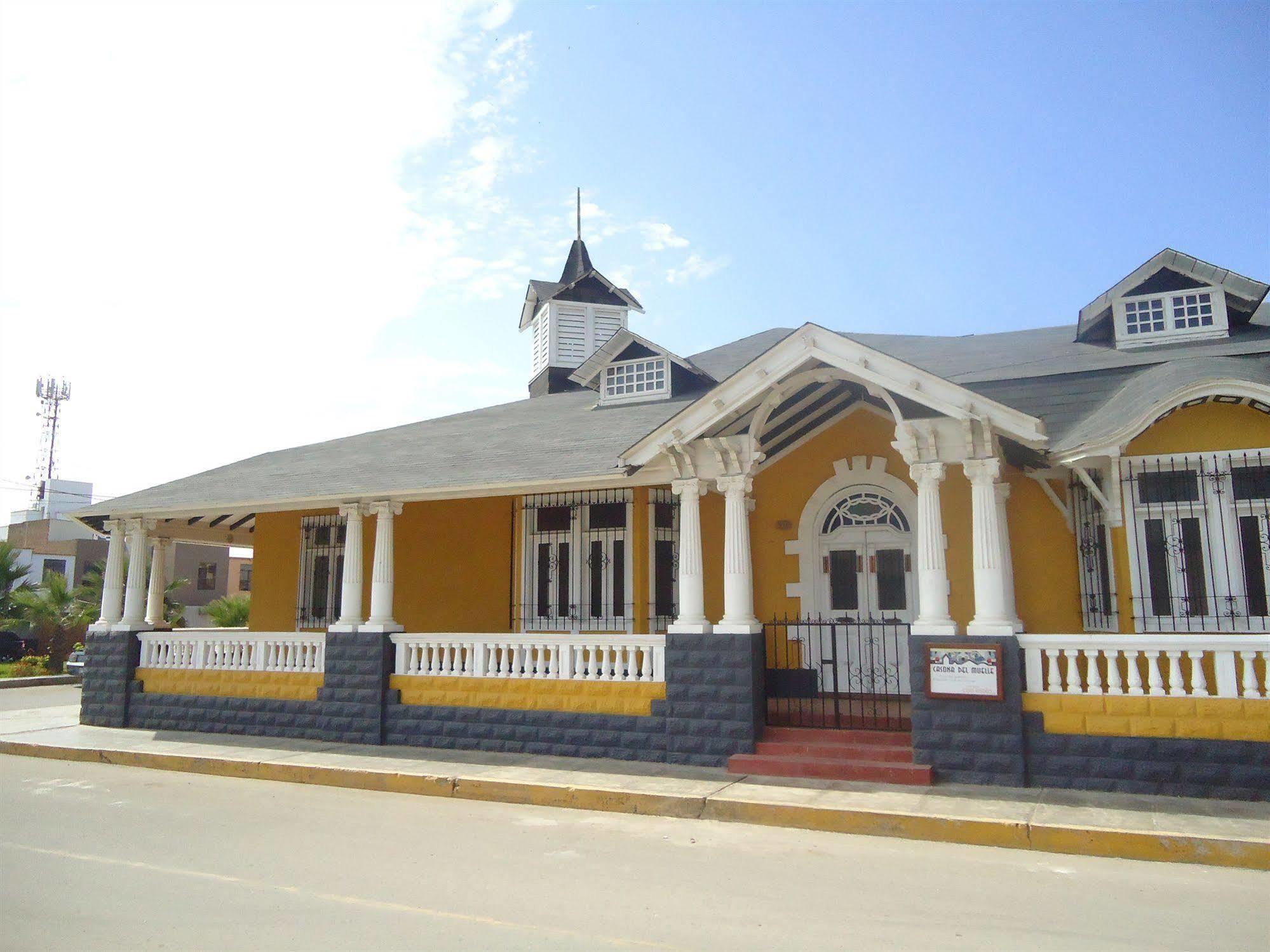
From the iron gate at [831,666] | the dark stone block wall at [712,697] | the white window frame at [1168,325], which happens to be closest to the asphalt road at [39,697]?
the dark stone block wall at [712,697]

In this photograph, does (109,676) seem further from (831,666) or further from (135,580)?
(831,666)

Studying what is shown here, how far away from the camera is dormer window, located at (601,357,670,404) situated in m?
14.7

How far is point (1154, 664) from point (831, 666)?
157 inches

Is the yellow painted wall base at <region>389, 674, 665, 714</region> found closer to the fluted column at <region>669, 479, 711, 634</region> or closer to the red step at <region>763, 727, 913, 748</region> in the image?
the fluted column at <region>669, 479, 711, 634</region>

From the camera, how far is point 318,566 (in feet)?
50.5

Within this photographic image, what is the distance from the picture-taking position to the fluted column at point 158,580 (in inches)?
626

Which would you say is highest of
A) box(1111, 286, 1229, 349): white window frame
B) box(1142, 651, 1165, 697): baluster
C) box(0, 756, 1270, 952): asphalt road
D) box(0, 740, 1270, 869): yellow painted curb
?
box(1111, 286, 1229, 349): white window frame

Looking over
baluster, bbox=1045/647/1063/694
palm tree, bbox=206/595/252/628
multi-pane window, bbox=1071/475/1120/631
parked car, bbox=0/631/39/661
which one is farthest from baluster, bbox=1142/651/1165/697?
parked car, bbox=0/631/39/661

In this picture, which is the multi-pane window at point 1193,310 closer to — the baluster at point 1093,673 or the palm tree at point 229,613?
the baluster at point 1093,673

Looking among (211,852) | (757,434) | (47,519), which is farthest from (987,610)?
(47,519)

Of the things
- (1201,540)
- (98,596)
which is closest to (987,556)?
(1201,540)

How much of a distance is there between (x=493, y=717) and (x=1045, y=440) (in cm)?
698

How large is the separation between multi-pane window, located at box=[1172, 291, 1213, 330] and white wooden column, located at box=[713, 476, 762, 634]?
5.99 meters

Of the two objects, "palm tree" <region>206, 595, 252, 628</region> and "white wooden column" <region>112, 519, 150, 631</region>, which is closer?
"white wooden column" <region>112, 519, 150, 631</region>
